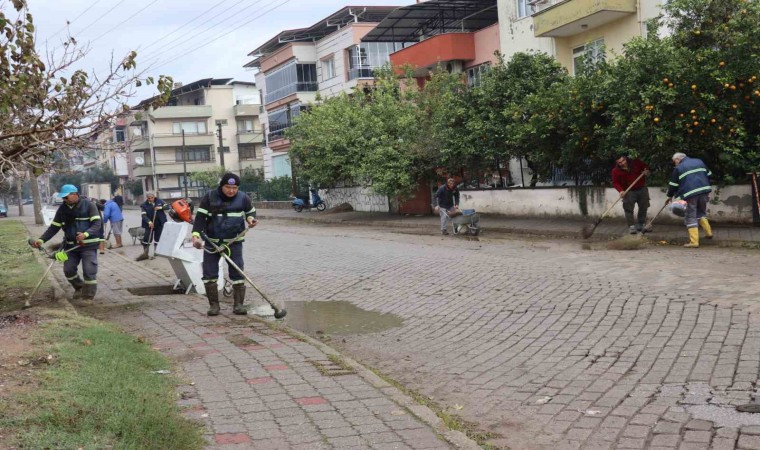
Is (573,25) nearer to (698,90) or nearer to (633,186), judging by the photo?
(698,90)

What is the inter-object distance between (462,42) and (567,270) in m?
19.8

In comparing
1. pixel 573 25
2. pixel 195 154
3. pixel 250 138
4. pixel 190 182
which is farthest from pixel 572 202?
pixel 195 154

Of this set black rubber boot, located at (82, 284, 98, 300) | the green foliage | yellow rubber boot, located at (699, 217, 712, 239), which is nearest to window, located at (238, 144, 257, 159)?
the green foliage

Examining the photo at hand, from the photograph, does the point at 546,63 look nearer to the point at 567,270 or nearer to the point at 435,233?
the point at 435,233

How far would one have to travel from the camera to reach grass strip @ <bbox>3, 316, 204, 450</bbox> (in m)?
4.02

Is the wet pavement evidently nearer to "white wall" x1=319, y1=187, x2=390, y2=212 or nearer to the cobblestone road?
the cobblestone road

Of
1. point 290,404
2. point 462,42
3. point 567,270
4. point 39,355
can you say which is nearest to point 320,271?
point 567,270

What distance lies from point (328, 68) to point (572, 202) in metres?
26.7

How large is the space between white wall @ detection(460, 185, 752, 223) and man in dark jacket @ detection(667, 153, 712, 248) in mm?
2200

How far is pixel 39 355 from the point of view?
19.4ft

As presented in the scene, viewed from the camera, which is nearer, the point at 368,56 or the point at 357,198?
the point at 357,198

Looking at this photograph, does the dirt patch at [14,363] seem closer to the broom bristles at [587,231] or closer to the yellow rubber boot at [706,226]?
the yellow rubber boot at [706,226]

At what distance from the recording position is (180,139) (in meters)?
72.2

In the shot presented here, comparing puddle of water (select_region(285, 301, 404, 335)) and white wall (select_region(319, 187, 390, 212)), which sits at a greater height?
white wall (select_region(319, 187, 390, 212))
